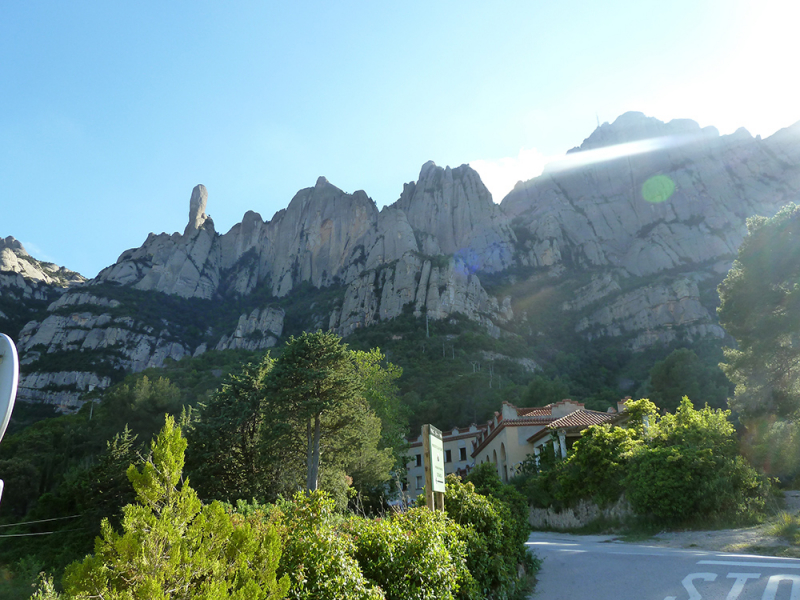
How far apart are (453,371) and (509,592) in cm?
5428

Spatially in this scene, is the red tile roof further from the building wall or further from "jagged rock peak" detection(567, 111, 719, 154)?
"jagged rock peak" detection(567, 111, 719, 154)

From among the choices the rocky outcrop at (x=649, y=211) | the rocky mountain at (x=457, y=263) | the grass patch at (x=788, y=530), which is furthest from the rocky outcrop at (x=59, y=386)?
the grass patch at (x=788, y=530)

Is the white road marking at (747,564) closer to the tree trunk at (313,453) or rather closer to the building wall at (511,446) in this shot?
the tree trunk at (313,453)

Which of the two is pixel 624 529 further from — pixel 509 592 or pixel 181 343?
pixel 181 343

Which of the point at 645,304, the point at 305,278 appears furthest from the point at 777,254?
the point at 305,278

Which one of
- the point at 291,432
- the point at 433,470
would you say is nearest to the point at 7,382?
the point at 433,470

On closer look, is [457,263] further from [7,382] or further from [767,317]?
[7,382]

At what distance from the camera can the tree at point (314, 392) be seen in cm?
2070

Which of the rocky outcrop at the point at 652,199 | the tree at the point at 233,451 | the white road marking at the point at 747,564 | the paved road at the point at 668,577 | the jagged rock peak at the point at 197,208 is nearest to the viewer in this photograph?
the paved road at the point at 668,577

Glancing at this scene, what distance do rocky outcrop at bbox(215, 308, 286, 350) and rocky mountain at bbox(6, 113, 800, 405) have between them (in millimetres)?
439

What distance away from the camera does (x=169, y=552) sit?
3.51 m

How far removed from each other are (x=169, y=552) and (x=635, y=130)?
142964 millimetres

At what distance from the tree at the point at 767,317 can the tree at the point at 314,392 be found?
50.0 feet

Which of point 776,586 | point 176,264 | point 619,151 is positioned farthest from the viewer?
point 619,151
